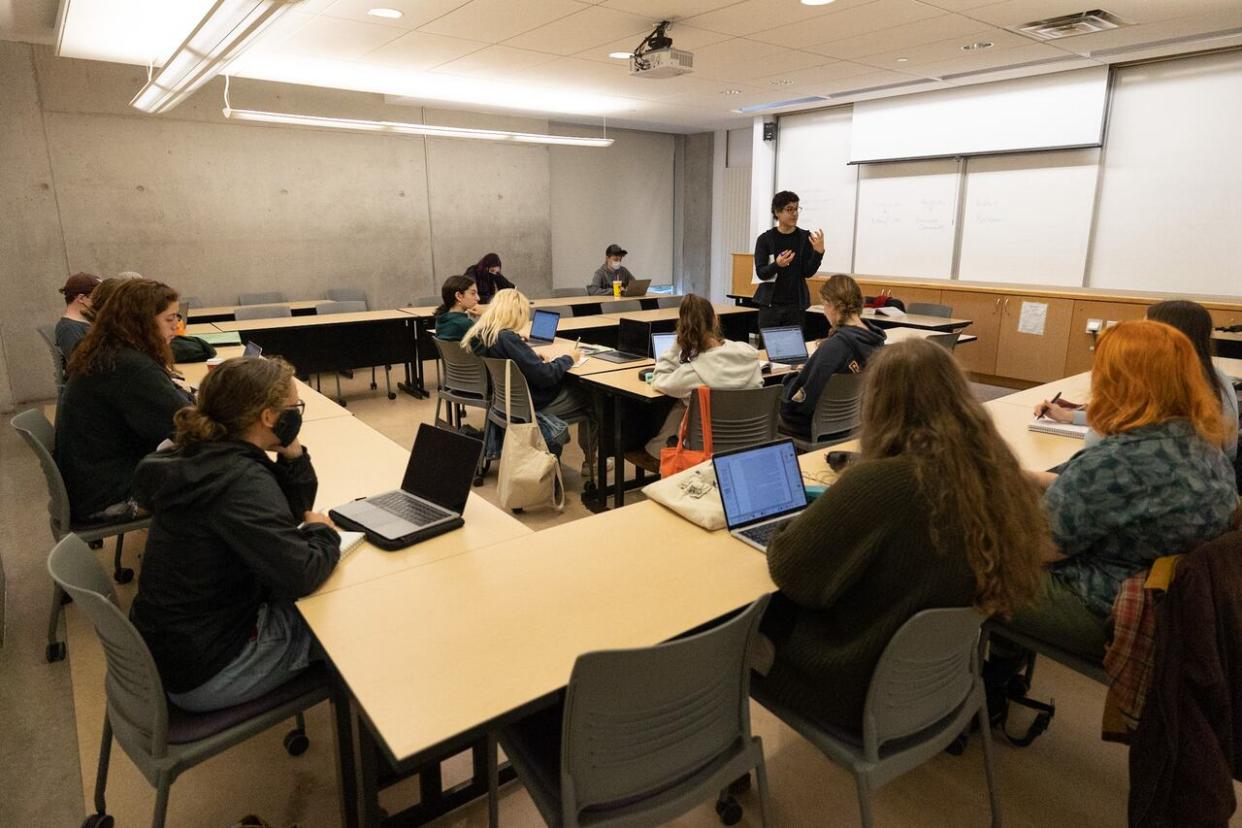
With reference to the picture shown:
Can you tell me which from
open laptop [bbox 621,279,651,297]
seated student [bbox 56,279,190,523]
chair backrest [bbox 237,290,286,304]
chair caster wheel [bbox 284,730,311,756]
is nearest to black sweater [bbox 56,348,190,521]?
seated student [bbox 56,279,190,523]

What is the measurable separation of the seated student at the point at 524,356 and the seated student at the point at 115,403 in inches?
64.1

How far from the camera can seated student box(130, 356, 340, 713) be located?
1549mm

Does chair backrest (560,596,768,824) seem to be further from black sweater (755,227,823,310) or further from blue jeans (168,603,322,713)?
black sweater (755,227,823,310)

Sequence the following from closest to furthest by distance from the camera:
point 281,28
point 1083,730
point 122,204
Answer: point 1083,730, point 281,28, point 122,204

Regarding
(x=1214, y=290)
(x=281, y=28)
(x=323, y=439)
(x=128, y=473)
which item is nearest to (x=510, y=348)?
(x=323, y=439)

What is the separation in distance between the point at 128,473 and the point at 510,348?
183cm

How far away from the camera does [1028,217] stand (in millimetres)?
6973

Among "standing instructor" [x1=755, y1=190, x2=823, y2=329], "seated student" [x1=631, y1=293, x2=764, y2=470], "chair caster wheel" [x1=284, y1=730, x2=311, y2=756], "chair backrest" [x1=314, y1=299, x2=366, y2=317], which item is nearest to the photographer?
"chair caster wheel" [x1=284, y1=730, x2=311, y2=756]

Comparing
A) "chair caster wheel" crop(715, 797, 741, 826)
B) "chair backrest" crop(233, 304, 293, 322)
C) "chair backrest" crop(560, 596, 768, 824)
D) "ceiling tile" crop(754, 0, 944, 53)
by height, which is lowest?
"chair caster wheel" crop(715, 797, 741, 826)

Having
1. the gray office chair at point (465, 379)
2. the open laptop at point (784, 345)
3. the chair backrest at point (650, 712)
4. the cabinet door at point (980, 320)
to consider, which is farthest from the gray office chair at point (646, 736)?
the cabinet door at point (980, 320)

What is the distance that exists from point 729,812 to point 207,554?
146cm

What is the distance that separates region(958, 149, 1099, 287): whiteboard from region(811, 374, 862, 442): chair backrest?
449cm

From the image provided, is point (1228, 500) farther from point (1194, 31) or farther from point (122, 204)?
point (122, 204)

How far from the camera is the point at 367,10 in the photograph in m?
4.47
